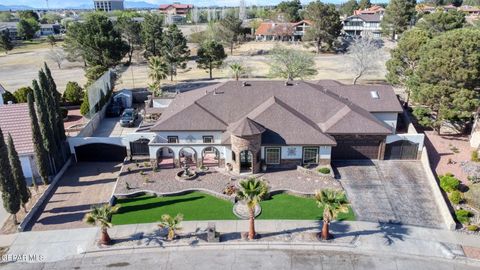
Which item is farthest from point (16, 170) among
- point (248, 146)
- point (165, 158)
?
point (248, 146)

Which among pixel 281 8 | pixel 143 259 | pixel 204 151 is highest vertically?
pixel 281 8

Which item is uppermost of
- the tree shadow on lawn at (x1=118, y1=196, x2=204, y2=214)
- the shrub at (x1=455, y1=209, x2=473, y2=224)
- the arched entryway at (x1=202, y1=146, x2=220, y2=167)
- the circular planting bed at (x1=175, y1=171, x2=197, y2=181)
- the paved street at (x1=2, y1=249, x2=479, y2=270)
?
the arched entryway at (x1=202, y1=146, x2=220, y2=167)

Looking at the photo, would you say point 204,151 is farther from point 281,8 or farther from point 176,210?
point 281,8

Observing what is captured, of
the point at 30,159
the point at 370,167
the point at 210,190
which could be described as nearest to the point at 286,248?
the point at 210,190

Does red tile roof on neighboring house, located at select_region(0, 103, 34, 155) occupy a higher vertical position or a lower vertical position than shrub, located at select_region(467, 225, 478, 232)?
higher

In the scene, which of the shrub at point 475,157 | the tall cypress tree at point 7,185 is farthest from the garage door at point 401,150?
the tall cypress tree at point 7,185

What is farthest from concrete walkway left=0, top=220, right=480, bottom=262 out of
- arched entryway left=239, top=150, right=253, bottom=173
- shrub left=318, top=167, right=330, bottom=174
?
arched entryway left=239, top=150, right=253, bottom=173

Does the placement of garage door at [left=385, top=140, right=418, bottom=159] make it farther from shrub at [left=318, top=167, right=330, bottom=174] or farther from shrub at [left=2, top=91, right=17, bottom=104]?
shrub at [left=2, top=91, right=17, bottom=104]

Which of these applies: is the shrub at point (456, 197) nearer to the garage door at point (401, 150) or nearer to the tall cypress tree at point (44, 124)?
the garage door at point (401, 150)
